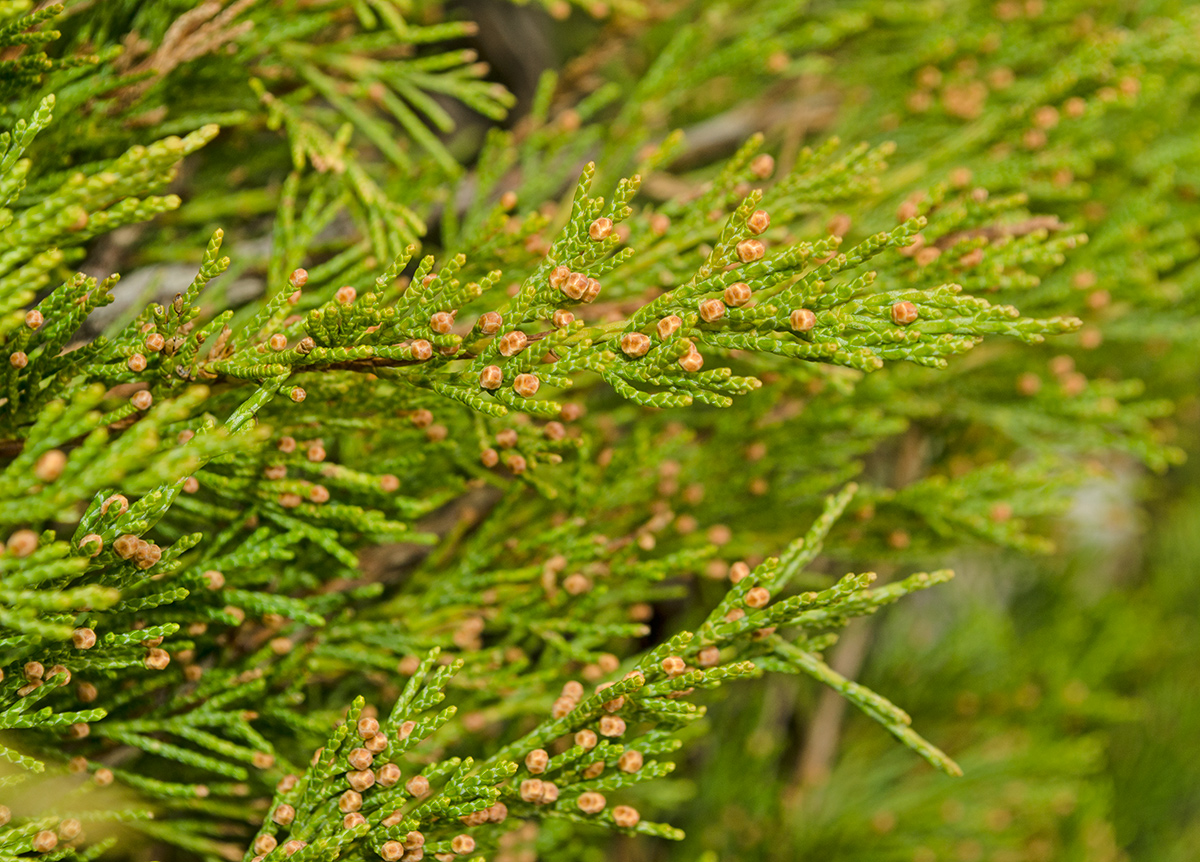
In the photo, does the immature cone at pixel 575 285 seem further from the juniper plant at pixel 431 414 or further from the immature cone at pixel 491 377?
the immature cone at pixel 491 377

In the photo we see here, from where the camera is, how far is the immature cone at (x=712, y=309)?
869 millimetres

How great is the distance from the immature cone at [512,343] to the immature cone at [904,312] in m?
0.41

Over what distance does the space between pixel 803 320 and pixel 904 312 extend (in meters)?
0.11

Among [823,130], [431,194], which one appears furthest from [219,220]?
[823,130]

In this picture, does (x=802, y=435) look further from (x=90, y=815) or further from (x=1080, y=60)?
(x=90, y=815)

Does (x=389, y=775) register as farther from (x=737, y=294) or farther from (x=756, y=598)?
(x=737, y=294)

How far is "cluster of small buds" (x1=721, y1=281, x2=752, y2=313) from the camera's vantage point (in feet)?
2.83

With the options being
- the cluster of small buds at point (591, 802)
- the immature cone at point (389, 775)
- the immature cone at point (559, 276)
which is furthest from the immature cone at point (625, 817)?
the immature cone at point (559, 276)

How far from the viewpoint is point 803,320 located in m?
0.87

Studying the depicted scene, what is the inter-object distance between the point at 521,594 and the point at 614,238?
63 centimetres

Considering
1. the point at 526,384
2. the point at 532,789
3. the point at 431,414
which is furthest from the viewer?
the point at 431,414

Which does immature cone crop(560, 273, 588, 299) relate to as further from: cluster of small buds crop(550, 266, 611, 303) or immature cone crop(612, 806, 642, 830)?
immature cone crop(612, 806, 642, 830)

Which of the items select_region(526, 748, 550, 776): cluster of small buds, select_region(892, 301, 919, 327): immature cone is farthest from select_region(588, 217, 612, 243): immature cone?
select_region(526, 748, 550, 776): cluster of small buds

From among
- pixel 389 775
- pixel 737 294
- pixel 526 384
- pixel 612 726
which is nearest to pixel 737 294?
pixel 737 294
